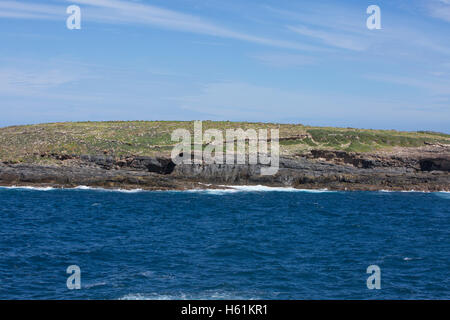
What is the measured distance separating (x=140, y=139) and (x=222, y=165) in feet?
55.6

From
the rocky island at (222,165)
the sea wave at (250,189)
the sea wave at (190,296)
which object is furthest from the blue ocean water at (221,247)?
the rocky island at (222,165)

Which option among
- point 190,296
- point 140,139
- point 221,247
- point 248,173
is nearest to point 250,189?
point 248,173

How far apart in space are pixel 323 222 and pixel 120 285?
67.2 feet

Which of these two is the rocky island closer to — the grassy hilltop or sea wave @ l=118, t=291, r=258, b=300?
the grassy hilltop

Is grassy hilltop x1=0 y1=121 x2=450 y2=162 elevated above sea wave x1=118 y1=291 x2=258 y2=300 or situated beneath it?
elevated above

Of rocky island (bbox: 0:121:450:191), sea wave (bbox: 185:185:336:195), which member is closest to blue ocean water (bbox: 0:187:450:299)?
sea wave (bbox: 185:185:336:195)

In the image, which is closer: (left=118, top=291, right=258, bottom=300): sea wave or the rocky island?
(left=118, top=291, right=258, bottom=300): sea wave

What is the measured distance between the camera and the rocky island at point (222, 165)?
58578 millimetres

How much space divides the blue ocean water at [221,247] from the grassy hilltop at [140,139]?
57.1 ft

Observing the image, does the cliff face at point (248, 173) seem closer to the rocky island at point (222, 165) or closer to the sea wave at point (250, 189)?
the rocky island at point (222, 165)

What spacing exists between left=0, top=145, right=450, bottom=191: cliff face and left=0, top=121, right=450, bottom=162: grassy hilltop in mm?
2308

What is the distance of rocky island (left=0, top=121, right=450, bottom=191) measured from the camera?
5858 cm

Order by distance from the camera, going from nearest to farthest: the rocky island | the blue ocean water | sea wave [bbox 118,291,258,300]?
sea wave [bbox 118,291,258,300]
the blue ocean water
the rocky island

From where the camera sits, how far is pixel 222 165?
5928cm
